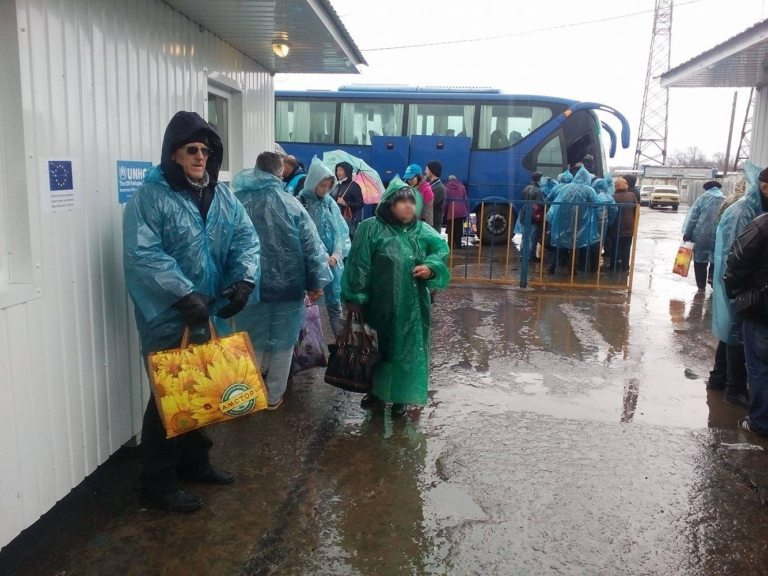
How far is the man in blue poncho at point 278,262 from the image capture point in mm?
4258

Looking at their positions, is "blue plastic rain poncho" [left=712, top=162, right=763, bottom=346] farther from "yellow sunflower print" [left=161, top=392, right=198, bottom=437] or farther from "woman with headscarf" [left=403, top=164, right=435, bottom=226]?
"woman with headscarf" [left=403, top=164, right=435, bottom=226]

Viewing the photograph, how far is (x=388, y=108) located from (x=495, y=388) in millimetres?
12035

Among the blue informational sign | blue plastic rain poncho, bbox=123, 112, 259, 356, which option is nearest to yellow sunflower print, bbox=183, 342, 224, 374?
blue plastic rain poncho, bbox=123, 112, 259, 356

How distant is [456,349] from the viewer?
6.29 meters

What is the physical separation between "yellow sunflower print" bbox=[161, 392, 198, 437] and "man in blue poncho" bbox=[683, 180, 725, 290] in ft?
26.3

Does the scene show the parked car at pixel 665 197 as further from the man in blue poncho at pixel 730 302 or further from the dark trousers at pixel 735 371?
the dark trousers at pixel 735 371

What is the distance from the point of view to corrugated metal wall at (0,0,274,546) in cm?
272

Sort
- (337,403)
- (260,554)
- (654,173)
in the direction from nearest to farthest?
1. (260,554)
2. (337,403)
3. (654,173)

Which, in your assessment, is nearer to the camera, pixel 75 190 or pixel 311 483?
A: pixel 75 190

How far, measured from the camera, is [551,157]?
15180mm

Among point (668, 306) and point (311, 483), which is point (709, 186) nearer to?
point (668, 306)

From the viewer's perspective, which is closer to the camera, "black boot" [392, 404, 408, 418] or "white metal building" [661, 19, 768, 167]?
"black boot" [392, 404, 408, 418]

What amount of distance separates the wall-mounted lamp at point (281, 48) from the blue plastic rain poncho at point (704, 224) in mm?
6127

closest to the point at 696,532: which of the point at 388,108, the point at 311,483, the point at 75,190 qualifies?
the point at 311,483
